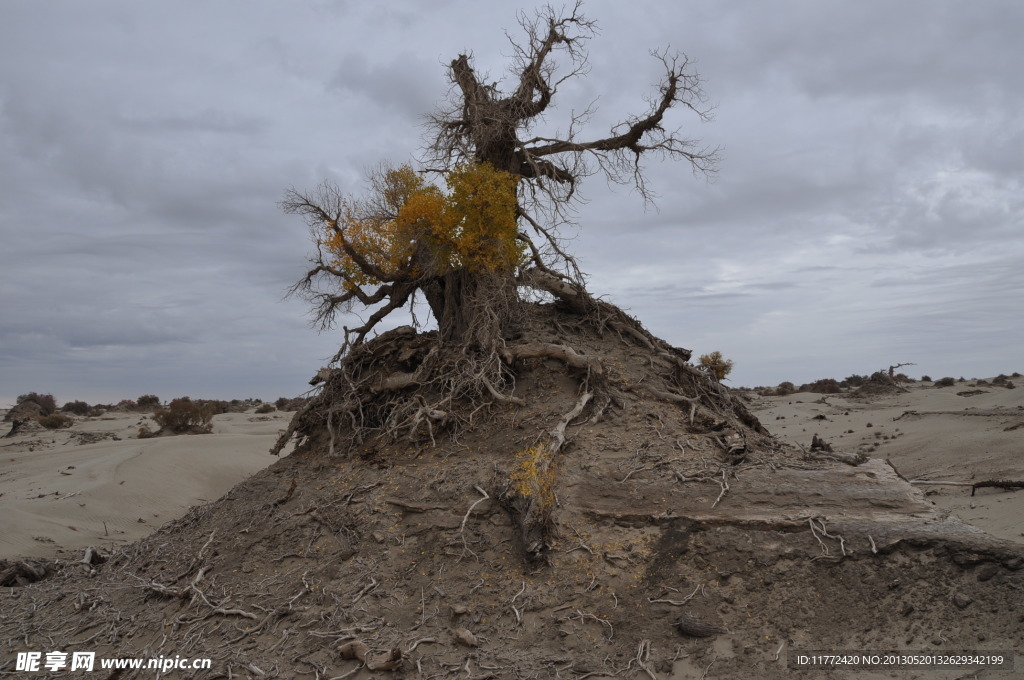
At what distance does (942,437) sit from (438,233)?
11.1m

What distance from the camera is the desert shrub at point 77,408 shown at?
122ft

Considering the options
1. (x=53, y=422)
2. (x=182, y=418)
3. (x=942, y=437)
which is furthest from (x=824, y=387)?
(x=53, y=422)

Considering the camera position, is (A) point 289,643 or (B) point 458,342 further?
(B) point 458,342

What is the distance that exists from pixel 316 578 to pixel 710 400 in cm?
581

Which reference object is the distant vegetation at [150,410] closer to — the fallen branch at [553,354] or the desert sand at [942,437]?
the fallen branch at [553,354]

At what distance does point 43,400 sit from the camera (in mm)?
35812

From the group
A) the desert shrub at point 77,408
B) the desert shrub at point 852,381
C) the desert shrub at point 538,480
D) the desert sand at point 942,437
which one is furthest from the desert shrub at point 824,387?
the desert shrub at point 77,408

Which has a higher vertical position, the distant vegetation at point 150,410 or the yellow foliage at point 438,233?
the yellow foliage at point 438,233

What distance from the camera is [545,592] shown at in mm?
6684

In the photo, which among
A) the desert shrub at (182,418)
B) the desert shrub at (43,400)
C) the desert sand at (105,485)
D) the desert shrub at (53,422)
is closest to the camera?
the desert sand at (105,485)

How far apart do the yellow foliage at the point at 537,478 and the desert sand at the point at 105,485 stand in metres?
8.12

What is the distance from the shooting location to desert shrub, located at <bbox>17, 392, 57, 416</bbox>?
3466cm

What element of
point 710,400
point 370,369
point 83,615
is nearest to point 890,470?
point 710,400

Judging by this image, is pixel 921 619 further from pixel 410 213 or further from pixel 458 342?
pixel 410 213
